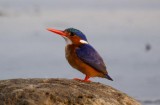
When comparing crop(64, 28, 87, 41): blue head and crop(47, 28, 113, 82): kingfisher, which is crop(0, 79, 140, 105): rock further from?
crop(64, 28, 87, 41): blue head

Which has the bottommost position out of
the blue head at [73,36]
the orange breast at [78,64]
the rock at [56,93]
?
the rock at [56,93]

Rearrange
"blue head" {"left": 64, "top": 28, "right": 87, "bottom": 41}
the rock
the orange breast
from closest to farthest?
the rock < the orange breast < "blue head" {"left": 64, "top": 28, "right": 87, "bottom": 41}

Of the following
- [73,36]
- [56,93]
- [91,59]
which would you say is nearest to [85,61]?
[91,59]

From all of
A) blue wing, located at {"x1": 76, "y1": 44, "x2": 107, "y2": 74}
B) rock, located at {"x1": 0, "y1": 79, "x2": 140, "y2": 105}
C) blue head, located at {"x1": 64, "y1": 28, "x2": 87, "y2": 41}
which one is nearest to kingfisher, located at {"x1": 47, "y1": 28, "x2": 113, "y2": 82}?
blue wing, located at {"x1": 76, "y1": 44, "x2": 107, "y2": 74}

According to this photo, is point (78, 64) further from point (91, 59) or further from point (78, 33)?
point (78, 33)

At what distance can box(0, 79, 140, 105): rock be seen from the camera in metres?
6.50

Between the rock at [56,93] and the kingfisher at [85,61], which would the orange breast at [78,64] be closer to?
the kingfisher at [85,61]

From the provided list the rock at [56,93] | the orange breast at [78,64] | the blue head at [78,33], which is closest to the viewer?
the rock at [56,93]

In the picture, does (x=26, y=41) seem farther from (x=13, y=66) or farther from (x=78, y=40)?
(x=78, y=40)

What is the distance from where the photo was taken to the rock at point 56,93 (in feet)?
21.3

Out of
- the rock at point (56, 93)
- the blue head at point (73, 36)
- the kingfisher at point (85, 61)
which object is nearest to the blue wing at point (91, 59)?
the kingfisher at point (85, 61)

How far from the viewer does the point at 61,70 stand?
44.2 ft

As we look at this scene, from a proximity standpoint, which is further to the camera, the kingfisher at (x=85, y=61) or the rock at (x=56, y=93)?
the kingfisher at (x=85, y=61)

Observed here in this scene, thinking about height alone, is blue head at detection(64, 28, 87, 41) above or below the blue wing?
above
